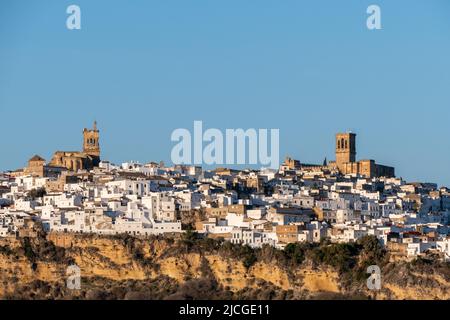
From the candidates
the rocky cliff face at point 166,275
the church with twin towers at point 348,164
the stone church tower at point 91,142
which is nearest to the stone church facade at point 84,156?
the stone church tower at point 91,142

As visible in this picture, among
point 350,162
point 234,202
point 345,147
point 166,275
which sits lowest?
point 166,275

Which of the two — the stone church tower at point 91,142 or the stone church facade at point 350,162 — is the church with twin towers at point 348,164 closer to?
the stone church facade at point 350,162

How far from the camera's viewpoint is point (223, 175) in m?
95.7

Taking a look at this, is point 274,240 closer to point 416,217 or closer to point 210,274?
point 210,274

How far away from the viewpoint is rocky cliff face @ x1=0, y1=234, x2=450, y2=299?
255ft

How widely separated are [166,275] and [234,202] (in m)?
9.38

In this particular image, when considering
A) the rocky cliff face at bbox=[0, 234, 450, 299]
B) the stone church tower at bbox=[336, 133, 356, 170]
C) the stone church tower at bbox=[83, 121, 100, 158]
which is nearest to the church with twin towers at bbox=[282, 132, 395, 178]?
the stone church tower at bbox=[336, 133, 356, 170]

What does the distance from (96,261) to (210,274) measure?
402cm

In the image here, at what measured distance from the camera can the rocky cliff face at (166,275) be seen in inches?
3056

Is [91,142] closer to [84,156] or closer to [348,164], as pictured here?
[84,156]

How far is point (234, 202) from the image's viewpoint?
89375mm

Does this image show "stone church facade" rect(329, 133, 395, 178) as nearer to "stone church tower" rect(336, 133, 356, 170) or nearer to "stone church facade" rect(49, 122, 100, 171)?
"stone church tower" rect(336, 133, 356, 170)

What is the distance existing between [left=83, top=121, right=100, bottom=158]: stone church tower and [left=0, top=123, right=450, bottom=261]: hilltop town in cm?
4

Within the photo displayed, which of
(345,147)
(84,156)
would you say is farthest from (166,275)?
(345,147)
